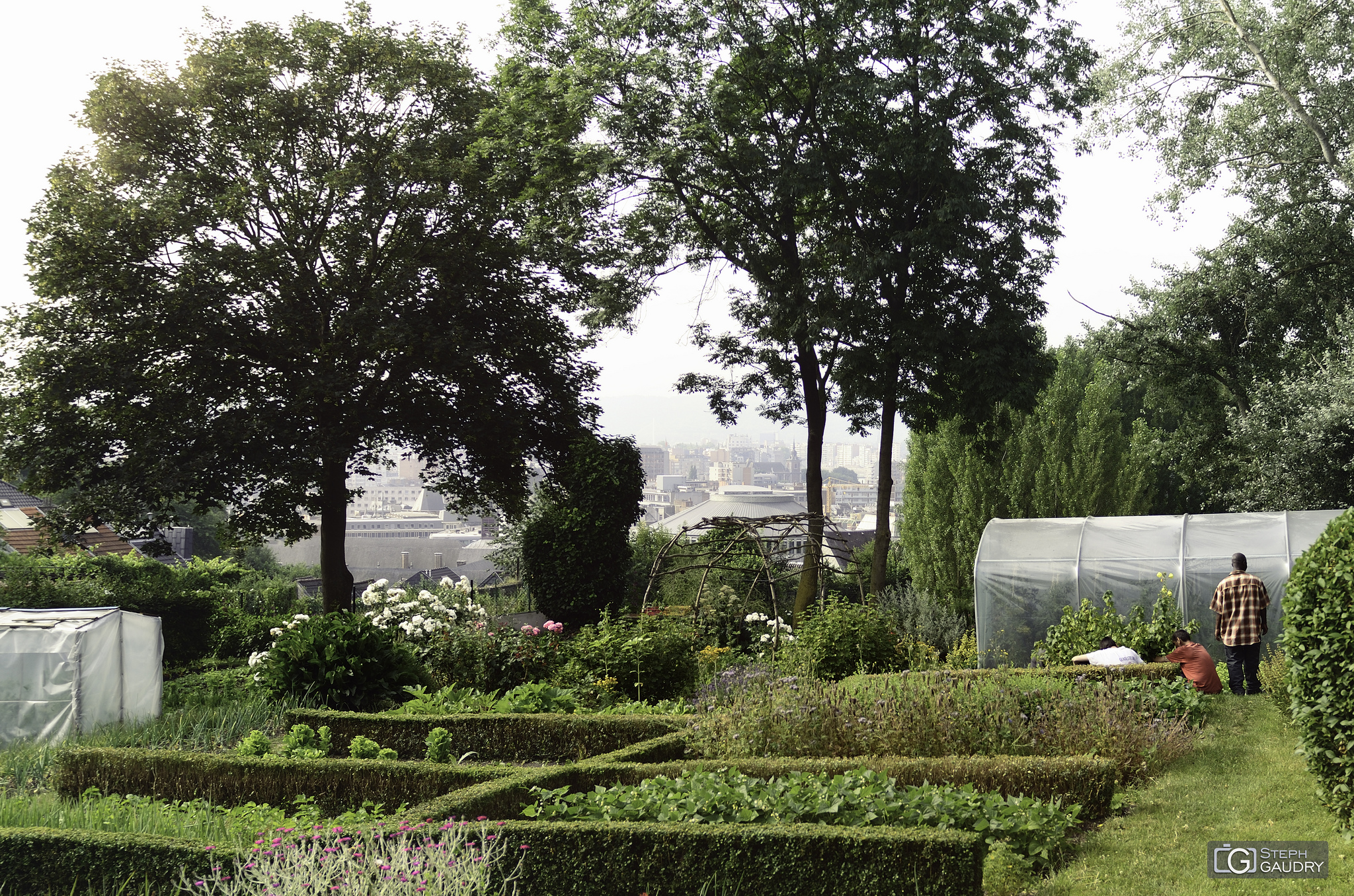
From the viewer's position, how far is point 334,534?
22031 millimetres

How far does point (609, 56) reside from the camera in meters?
18.8

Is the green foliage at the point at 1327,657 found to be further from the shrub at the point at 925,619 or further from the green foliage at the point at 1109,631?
the shrub at the point at 925,619

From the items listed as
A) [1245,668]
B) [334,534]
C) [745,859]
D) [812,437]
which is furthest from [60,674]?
[812,437]

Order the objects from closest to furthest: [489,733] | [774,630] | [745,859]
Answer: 1. [745,859]
2. [489,733]
3. [774,630]

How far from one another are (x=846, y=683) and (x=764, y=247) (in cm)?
1294

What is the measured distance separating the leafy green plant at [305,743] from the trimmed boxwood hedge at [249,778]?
502mm

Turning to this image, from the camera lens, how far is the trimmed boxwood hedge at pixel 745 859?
488cm

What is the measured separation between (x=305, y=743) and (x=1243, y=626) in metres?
9.89

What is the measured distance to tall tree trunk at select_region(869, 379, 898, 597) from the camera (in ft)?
64.1

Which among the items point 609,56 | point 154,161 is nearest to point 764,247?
point 609,56

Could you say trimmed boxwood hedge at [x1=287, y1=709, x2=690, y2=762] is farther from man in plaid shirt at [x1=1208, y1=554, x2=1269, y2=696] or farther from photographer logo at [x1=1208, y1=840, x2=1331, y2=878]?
man in plaid shirt at [x1=1208, y1=554, x2=1269, y2=696]

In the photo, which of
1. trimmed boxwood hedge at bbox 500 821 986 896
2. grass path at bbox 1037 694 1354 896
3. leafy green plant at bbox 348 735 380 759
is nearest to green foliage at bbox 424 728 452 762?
leafy green plant at bbox 348 735 380 759

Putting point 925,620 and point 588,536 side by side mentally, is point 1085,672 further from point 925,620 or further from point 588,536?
point 588,536

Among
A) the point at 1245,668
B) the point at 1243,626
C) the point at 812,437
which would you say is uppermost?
the point at 812,437
